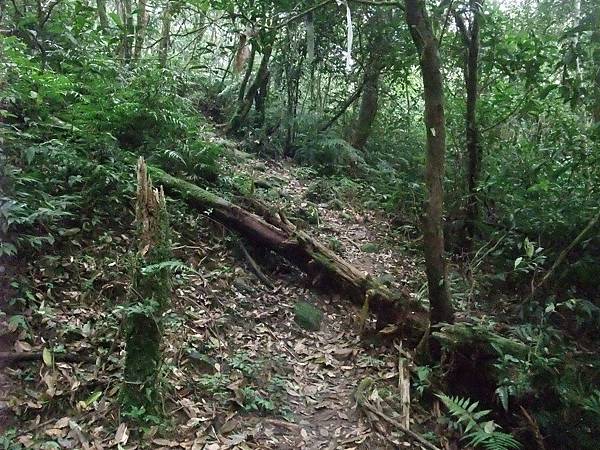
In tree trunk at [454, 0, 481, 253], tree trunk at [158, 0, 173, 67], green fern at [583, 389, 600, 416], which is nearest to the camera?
green fern at [583, 389, 600, 416]

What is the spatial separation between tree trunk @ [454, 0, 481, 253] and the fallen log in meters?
2.17

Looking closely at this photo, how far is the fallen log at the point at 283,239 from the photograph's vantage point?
5.91 m

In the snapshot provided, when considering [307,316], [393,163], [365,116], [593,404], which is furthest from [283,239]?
[365,116]

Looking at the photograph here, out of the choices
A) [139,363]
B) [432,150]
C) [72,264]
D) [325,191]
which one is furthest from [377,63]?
[139,363]

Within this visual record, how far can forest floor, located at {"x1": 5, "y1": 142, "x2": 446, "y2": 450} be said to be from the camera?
3529 millimetres

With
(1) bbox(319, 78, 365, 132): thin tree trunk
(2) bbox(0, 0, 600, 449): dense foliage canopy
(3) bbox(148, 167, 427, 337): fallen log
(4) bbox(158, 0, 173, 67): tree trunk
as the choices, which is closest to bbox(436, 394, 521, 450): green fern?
(2) bbox(0, 0, 600, 449): dense foliage canopy

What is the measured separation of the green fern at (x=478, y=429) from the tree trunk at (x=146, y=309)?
224 centimetres

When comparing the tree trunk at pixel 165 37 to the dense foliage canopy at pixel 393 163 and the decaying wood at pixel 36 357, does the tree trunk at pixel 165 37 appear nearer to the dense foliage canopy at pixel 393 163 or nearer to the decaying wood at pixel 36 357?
the dense foliage canopy at pixel 393 163

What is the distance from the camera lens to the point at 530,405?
416 cm

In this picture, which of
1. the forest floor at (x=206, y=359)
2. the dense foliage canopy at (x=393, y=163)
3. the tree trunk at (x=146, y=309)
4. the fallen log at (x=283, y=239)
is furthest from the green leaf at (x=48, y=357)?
the fallen log at (x=283, y=239)

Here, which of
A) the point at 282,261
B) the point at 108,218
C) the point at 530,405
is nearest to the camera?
the point at 530,405

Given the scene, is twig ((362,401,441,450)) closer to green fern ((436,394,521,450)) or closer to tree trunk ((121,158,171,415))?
green fern ((436,394,521,450))

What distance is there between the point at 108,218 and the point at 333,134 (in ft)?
20.5

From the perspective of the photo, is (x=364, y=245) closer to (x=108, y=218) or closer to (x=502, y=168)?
(x=502, y=168)
